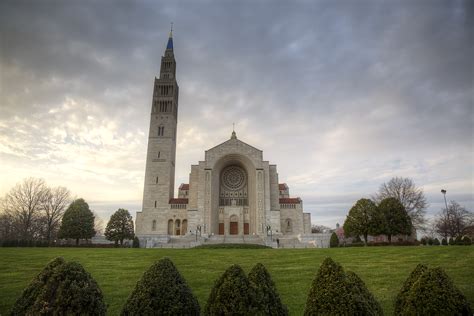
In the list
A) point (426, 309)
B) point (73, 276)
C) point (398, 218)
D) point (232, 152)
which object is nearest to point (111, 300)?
point (73, 276)

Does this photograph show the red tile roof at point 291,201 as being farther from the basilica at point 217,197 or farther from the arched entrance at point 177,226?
the arched entrance at point 177,226

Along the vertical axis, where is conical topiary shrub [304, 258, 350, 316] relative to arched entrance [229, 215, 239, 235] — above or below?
below

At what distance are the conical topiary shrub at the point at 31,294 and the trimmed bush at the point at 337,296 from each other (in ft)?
14.0

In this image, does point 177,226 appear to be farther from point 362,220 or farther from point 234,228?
point 362,220

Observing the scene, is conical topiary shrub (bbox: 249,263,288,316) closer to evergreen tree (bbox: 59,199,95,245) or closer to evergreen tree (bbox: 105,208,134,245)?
evergreen tree (bbox: 105,208,134,245)

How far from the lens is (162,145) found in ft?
170

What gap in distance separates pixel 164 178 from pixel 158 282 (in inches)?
1842

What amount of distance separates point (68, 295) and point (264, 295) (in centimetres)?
302

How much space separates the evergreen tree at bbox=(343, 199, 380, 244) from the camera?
113 feet

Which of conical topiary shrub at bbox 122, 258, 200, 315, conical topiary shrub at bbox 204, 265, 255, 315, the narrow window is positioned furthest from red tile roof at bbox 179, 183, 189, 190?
conical topiary shrub at bbox 204, 265, 255, 315

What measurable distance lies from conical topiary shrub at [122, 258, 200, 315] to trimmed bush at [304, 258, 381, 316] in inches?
74.2

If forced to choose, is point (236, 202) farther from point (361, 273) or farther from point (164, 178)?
point (361, 273)

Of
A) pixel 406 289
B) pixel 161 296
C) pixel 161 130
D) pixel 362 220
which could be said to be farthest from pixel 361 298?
pixel 161 130

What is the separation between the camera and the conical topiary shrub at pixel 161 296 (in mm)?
4535
